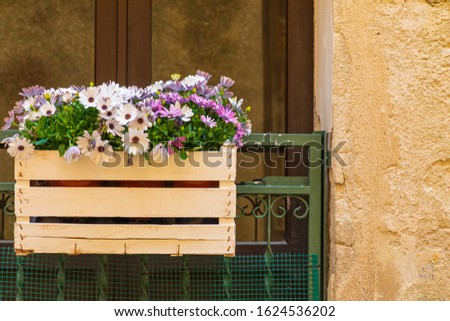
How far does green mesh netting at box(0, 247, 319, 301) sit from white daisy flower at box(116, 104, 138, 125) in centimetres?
71

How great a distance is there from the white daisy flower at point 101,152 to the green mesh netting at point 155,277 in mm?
585

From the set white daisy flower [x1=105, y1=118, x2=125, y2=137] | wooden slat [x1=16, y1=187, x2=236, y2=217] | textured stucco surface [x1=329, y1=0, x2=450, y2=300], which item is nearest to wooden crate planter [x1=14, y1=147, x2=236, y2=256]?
wooden slat [x1=16, y1=187, x2=236, y2=217]

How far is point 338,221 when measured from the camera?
338cm

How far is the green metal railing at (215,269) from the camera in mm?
3498

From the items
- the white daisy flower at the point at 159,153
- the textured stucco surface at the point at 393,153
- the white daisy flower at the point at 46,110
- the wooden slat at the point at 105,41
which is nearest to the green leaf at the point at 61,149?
the white daisy flower at the point at 46,110

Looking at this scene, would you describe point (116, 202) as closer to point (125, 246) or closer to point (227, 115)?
point (125, 246)

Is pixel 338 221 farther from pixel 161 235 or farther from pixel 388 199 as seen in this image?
pixel 161 235

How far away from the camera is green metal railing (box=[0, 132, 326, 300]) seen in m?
3.50

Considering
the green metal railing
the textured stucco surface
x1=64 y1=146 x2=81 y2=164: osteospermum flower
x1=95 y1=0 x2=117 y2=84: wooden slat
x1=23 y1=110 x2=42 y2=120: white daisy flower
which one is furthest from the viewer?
x1=95 y1=0 x2=117 y2=84: wooden slat

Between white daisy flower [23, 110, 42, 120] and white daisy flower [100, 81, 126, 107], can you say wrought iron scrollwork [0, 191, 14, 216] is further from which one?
white daisy flower [100, 81, 126, 107]

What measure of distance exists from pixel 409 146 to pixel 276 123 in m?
0.82

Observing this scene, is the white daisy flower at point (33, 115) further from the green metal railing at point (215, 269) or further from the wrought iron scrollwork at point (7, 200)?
the wrought iron scrollwork at point (7, 200)
